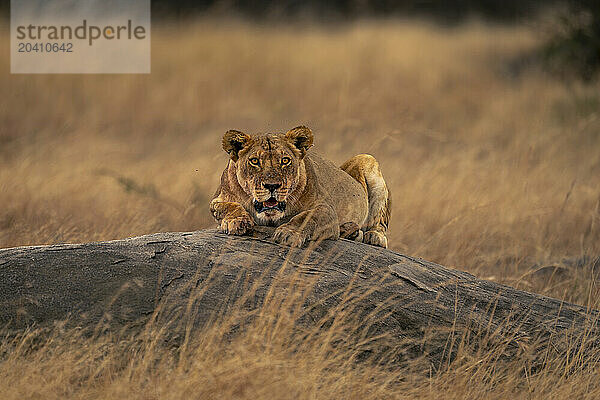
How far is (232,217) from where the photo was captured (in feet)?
16.8

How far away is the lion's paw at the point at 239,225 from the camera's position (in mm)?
5059

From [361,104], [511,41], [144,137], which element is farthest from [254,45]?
[511,41]

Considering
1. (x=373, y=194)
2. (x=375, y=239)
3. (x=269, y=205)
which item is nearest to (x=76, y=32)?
(x=373, y=194)

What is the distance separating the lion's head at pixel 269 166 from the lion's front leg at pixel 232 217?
0.10 meters

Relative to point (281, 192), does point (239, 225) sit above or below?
below

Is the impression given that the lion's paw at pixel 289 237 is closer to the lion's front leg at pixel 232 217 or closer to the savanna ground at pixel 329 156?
the lion's front leg at pixel 232 217

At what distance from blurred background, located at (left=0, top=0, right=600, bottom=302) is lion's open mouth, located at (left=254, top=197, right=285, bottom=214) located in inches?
102

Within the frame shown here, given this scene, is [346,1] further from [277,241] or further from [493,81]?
[277,241]

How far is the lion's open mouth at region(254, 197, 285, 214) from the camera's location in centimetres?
509

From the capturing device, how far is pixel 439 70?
58.9 feet

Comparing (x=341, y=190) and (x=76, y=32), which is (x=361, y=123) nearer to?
(x=76, y=32)

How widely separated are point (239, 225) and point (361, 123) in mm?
9309

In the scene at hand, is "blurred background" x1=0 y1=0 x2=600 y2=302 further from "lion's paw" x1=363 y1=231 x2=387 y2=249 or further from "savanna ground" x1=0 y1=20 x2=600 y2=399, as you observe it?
"lion's paw" x1=363 y1=231 x2=387 y2=249

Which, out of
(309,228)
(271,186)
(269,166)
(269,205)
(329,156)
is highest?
(269,166)
